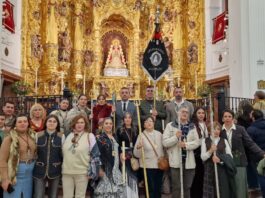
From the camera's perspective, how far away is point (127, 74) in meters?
19.0

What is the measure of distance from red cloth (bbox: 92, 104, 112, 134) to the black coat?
2.43 meters

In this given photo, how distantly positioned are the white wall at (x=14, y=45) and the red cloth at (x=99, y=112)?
8.49 meters

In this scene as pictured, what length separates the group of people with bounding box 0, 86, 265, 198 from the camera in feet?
17.7

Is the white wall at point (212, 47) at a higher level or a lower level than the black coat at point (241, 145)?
higher

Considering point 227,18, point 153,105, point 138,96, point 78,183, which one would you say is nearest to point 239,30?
point 227,18

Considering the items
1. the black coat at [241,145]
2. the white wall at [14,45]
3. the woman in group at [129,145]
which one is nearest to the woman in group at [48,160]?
the woman in group at [129,145]

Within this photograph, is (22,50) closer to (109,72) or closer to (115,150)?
(109,72)

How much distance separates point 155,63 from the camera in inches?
421

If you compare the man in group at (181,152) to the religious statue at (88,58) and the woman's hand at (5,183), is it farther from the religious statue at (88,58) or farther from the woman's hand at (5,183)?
the religious statue at (88,58)

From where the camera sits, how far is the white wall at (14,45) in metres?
15.2

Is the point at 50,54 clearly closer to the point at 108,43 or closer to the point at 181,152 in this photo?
the point at 108,43

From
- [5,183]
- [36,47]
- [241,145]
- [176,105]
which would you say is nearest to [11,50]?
[36,47]

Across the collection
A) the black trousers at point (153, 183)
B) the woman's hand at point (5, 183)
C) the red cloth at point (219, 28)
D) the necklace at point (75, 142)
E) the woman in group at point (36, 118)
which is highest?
the red cloth at point (219, 28)

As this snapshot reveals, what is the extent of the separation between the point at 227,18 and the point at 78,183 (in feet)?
41.3
